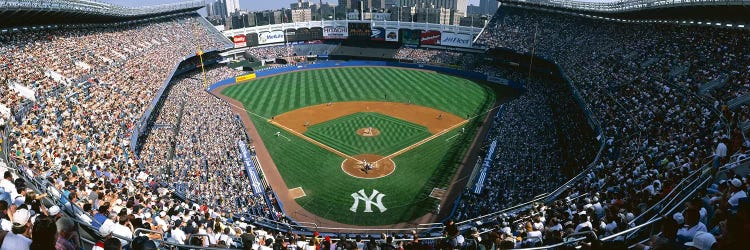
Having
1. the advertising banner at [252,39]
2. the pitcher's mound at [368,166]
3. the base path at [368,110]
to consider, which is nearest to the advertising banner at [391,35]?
the advertising banner at [252,39]

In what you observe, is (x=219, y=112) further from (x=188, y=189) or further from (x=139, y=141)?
(x=188, y=189)

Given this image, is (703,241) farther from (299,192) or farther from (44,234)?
(299,192)

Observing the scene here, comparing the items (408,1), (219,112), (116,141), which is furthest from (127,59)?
(408,1)

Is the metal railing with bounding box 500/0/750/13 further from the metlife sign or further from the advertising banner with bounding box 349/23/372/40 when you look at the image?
the advertising banner with bounding box 349/23/372/40

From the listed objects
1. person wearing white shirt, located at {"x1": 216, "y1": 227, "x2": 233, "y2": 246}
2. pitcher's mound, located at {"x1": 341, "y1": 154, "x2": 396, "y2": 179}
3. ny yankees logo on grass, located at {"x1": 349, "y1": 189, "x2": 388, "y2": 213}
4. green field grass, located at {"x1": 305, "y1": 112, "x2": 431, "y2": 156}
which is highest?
person wearing white shirt, located at {"x1": 216, "y1": 227, "x2": 233, "y2": 246}

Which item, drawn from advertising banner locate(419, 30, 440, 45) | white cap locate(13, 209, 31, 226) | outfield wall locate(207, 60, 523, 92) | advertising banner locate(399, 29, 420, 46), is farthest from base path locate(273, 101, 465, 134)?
white cap locate(13, 209, 31, 226)

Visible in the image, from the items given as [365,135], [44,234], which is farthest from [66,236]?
[365,135]
